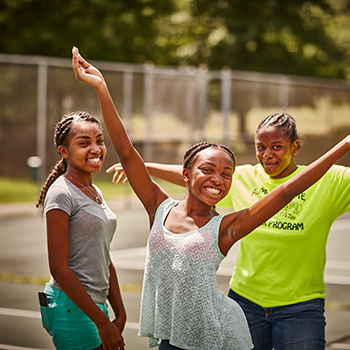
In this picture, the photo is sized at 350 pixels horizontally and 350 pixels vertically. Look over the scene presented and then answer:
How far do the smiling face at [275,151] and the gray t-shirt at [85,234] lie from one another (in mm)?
1052

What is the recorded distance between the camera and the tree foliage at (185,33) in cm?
2127

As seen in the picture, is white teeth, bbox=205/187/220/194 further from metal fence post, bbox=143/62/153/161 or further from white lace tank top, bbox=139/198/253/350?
metal fence post, bbox=143/62/153/161

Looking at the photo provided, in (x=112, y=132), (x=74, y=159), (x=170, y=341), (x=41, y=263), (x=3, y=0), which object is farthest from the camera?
(x=3, y=0)

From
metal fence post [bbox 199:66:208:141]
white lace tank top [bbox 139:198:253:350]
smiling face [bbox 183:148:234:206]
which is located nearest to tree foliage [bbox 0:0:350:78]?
metal fence post [bbox 199:66:208:141]

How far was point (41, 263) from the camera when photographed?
8.21 metres

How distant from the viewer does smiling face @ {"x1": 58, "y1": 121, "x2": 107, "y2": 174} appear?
10.6ft

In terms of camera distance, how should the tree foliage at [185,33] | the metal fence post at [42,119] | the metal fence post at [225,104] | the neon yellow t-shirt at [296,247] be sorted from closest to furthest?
the neon yellow t-shirt at [296,247] < the metal fence post at [42,119] < the metal fence post at [225,104] < the tree foliage at [185,33]

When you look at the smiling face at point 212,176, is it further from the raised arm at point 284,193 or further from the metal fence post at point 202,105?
the metal fence post at point 202,105

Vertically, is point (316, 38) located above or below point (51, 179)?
above

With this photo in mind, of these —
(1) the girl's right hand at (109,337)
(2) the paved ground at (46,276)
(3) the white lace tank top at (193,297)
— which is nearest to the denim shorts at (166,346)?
(3) the white lace tank top at (193,297)

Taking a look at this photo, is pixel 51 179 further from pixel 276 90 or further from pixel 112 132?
pixel 276 90

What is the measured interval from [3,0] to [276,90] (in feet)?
32.0

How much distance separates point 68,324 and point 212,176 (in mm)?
1061

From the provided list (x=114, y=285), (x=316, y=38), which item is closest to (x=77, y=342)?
(x=114, y=285)
